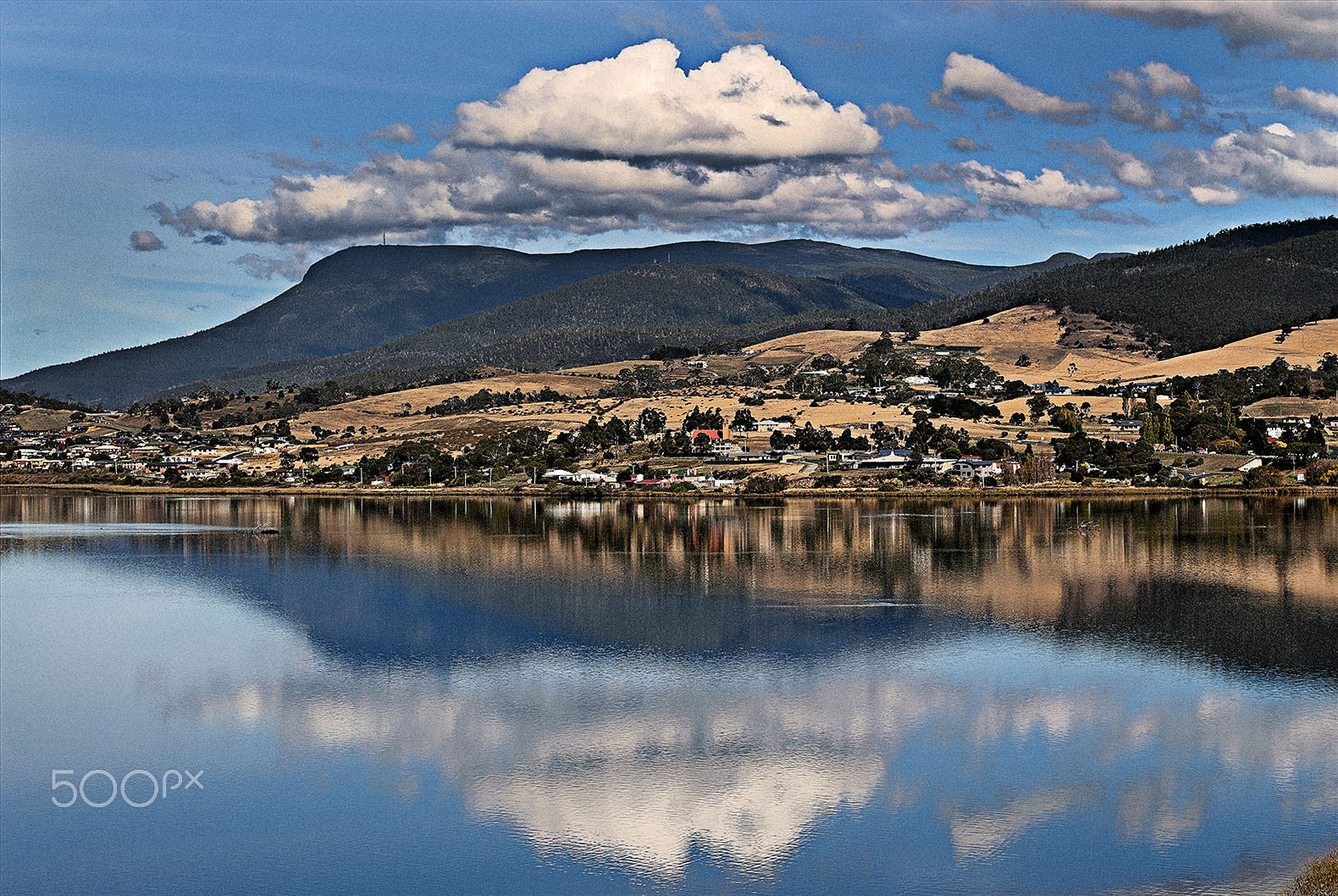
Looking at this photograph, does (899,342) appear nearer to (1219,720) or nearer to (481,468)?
(481,468)

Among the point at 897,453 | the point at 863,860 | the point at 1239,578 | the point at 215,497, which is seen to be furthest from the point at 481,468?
the point at 863,860

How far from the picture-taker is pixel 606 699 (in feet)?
103

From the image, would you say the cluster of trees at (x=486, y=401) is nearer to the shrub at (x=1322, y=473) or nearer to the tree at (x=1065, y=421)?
the tree at (x=1065, y=421)

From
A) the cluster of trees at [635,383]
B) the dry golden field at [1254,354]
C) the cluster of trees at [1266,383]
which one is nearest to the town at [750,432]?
the cluster of trees at [1266,383]

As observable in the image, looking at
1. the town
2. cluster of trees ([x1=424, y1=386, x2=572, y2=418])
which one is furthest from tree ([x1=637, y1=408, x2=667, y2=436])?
cluster of trees ([x1=424, y1=386, x2=572, y2=418])

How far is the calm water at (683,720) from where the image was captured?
21719 mm

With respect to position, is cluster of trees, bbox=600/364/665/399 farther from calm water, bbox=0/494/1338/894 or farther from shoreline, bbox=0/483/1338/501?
calm water, bbox=0/494/1338/894

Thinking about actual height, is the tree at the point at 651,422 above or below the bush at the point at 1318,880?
above

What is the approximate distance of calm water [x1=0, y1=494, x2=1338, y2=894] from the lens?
855 inches

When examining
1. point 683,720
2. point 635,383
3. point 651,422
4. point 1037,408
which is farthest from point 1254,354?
point 683,720

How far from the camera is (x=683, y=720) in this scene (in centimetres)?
2955

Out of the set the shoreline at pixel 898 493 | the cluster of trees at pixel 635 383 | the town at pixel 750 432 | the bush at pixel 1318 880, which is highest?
the cluster of trees at pixel 635 383

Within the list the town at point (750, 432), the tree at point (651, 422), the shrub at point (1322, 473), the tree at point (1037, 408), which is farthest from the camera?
the tree at point (1037, 408)

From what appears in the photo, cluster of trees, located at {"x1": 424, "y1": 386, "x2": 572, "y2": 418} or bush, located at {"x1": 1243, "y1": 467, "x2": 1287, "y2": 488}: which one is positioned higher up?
cluster of trees, located at {"x1": 424, "y1": 386, "x2": 572, "y2": 418}
